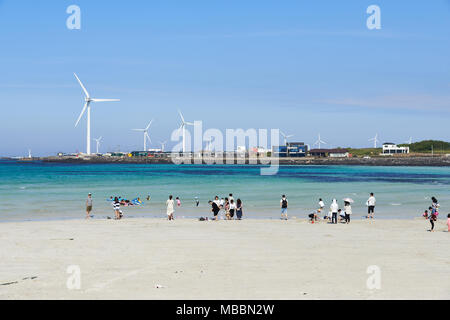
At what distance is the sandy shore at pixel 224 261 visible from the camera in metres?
12.7

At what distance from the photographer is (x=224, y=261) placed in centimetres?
1661

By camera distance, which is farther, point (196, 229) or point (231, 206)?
point (231, 206)

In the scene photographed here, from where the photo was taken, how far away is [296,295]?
12.3 metres

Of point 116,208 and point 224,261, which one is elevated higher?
point 116,208

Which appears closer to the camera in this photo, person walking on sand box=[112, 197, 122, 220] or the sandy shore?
the sandy shore

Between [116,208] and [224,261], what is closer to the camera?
[224,261]

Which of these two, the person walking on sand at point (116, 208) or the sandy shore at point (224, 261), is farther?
the person walking on sand at point (116, 208)

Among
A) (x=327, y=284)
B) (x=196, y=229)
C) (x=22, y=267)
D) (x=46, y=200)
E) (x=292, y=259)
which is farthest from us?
(x=46, y=200)

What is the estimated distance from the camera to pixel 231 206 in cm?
3059

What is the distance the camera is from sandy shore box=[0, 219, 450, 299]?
41.7 feet
